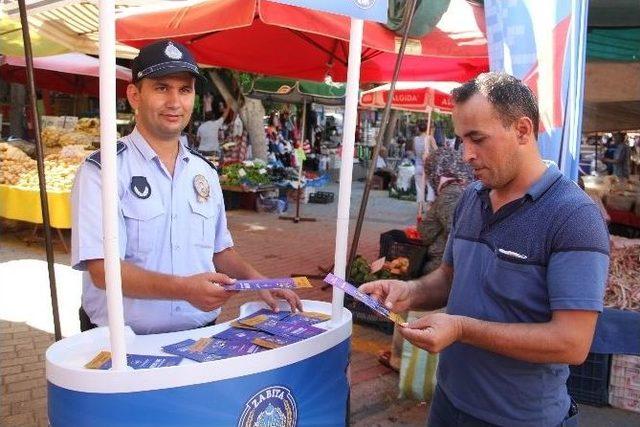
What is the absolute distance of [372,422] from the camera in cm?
382

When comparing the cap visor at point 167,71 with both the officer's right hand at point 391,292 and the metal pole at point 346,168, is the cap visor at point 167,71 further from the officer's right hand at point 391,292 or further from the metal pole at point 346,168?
the officer's right hand at point 391,292

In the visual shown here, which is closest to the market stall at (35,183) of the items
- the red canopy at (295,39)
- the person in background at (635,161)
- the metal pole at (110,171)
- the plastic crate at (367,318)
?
the red canopy at (295,39)

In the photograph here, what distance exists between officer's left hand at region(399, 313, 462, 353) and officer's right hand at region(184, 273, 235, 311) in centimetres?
57

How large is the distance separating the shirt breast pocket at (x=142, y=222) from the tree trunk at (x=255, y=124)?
10.9 meters

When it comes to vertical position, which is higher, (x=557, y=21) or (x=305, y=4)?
(x=557, y=21)

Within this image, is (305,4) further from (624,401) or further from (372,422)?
(624,401)

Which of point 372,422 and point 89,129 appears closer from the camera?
point 372,422

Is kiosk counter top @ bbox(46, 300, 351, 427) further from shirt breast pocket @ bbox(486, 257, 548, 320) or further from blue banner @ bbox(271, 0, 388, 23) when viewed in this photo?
blue banner @ bbox(271, 0, 388, 23)

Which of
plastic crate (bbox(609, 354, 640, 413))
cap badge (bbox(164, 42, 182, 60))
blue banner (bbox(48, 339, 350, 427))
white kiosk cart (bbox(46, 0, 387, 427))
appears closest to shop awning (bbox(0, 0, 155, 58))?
cap badge (bbox(164, 42, 182, 60))

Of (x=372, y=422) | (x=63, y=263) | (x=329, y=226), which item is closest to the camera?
(x=372, y=422)

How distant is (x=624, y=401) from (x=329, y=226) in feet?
21.7

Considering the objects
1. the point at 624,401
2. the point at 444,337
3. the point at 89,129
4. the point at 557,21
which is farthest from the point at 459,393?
the point at 89,129

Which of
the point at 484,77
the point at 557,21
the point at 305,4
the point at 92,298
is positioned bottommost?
the point at 92,298

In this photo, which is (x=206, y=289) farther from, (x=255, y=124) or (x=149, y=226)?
(x=255, y=124)
